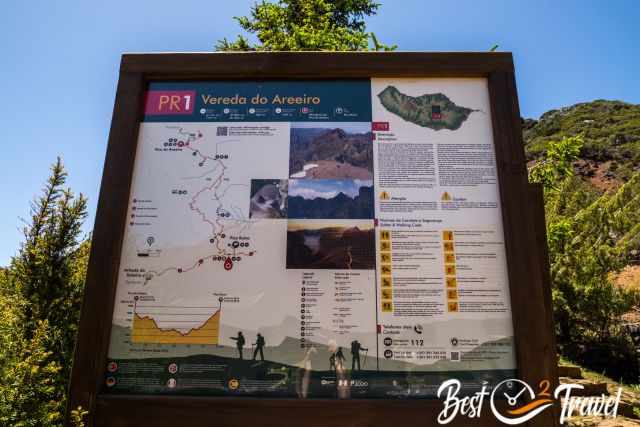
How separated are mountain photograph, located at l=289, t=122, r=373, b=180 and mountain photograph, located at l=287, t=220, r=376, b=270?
32 cm

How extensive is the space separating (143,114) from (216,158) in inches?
24.8

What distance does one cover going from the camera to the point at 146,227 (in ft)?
7.25

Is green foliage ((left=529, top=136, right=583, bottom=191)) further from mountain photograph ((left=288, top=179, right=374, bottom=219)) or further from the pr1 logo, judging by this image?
the pr1 logo

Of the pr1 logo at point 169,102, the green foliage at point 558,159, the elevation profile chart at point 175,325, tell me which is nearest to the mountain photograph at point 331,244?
the elevation profile chart at point 175,325

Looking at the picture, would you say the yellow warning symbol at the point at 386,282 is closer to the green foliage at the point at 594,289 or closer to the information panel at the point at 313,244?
the information panel at the point at 313,244

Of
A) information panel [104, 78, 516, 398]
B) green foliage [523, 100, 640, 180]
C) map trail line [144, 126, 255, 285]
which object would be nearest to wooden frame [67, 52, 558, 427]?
information panel [104, 78, 516, 398]

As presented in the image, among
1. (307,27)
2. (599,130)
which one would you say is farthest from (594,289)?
(599,130)

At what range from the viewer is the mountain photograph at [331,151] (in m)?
2.29

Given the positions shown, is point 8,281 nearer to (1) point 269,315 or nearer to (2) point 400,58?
(1) point 269,315

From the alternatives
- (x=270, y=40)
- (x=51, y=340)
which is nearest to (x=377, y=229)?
(x=51, y=340)

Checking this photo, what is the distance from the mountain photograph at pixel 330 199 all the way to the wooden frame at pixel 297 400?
0.80 meters

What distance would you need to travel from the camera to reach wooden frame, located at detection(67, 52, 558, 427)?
6.11ft

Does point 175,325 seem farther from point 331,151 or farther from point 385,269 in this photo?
point 331,151

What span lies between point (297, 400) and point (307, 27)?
275 inches
